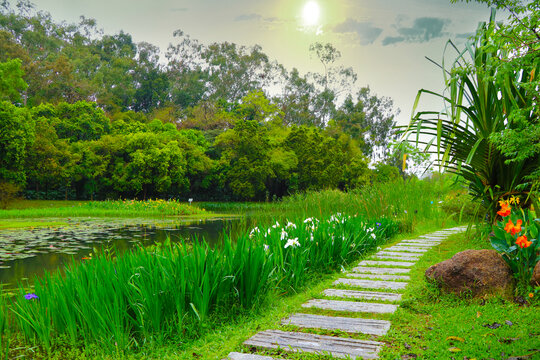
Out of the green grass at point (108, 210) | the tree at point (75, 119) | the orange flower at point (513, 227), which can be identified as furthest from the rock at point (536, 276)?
the tree at point (75, 119)

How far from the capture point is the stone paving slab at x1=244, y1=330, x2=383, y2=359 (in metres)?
2.10

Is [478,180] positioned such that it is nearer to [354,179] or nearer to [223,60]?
[354,179]

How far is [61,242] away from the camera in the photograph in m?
7.79

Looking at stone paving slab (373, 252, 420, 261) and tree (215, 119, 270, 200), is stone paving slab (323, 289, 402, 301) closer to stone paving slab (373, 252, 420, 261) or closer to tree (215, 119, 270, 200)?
stone paving slab (373, 252, 420, 261)

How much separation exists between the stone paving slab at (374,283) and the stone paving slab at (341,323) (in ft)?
2.94

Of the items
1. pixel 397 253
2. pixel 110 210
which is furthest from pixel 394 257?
pixel 110 210

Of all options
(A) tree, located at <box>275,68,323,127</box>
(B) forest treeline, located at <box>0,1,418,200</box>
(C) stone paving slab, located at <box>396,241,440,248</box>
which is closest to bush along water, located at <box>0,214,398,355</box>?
(C) stone paving slab, located at <box>396,241,440,248</box>

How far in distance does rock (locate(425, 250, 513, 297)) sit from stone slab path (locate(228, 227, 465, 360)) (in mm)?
406

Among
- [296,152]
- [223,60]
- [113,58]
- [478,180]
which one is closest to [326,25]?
Result: [223,60]

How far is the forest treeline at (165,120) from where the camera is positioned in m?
19.5

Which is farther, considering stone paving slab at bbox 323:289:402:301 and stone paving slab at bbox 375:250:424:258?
stone paving slab at bbox 375:250:424:258

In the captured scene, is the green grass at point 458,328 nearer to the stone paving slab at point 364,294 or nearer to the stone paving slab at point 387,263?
the stone paving slab at point 364,294

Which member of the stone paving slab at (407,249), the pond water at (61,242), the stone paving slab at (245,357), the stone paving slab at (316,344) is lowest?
the pond water at (61,242)

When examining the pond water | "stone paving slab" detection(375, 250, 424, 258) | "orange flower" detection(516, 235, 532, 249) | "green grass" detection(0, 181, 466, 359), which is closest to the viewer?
"green grass" detection(0, 181, 466, 359)
